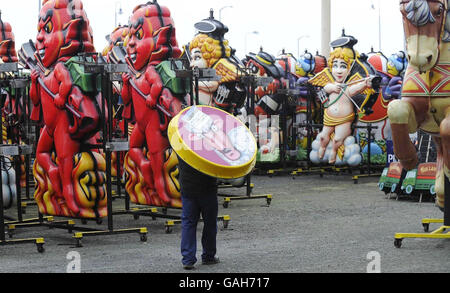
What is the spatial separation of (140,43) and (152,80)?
580 mm

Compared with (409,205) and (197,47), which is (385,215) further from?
(197,47)

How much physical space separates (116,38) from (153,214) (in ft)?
17.8

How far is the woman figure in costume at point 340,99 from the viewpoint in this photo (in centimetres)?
1536

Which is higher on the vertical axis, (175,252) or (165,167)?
(165,167)

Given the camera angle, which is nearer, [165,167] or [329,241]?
[329,241]

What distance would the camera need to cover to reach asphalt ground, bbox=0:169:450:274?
23.0 feet

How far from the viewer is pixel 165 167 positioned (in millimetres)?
10141

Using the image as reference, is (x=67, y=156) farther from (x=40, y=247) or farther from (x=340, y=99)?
(x=340, y=99)

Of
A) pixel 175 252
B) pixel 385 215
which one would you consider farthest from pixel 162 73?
pixel 385 215

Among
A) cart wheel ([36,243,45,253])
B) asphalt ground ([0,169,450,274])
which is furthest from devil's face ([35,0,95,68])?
cart wheel ([36,243,45,253])

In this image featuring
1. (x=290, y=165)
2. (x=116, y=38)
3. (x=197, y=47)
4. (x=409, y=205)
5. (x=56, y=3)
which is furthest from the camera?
(x=290, y=165)

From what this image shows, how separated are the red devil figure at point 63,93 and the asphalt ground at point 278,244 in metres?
0.88

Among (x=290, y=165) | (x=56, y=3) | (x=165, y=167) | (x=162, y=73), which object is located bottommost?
(x=290, y=165)

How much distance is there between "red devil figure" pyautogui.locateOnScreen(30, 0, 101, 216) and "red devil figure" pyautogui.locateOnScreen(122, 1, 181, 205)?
Result: 0.87m
